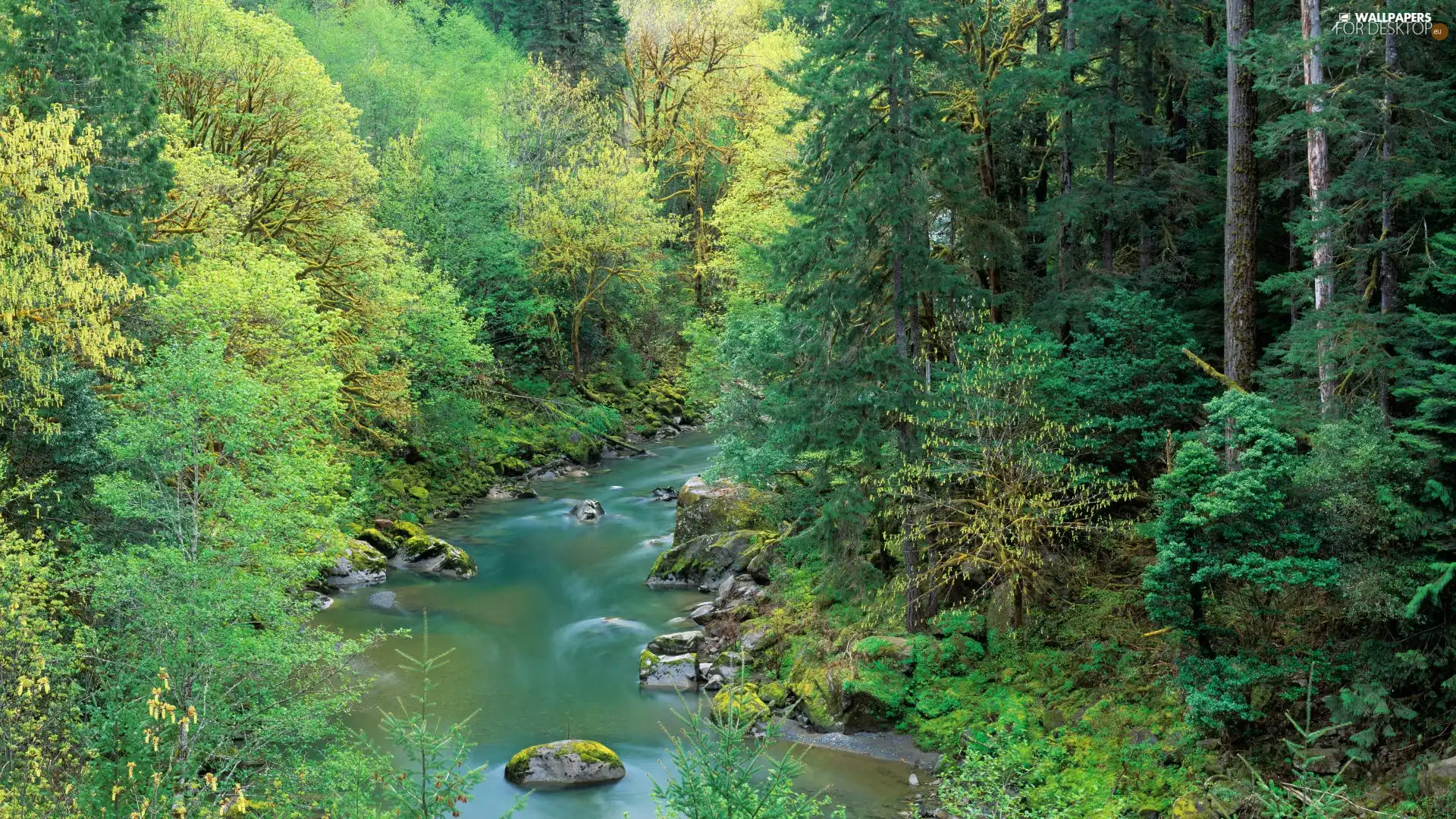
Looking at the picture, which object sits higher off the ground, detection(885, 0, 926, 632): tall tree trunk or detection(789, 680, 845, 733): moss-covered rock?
detection(885, 0, 926, 632): tall tree trunk

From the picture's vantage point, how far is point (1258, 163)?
17.7 meters

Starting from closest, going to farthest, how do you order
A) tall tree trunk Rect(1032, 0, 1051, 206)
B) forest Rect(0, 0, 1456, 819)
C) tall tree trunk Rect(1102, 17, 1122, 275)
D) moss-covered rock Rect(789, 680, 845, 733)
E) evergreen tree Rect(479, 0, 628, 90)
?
forest Rect(0, 0, 1456, 819), moss-covered rock Rect(789, 680, 845, 733), tall tree trunk Rect(1102, 17, 1122, 275), tall tree trunk Rect(1032, 0, 1051, 206), evergreen tree Rect(479, 0, 628, 90)

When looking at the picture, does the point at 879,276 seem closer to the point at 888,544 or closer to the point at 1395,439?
the point at 888,544

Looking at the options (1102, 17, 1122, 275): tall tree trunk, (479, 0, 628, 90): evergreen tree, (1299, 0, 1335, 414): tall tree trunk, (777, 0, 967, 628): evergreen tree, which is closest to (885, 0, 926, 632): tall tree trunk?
(777, 0, 967, 628): evergreen tree

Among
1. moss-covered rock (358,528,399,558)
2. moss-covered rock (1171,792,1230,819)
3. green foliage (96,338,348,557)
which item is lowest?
moss-covered rock (1171,792,1230,819)

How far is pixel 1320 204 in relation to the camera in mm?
12547

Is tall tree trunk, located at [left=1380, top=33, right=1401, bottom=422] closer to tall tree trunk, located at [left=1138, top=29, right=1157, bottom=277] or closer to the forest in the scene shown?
the forest

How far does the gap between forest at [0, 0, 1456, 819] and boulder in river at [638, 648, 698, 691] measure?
0.46 meters

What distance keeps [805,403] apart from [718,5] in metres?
32.9

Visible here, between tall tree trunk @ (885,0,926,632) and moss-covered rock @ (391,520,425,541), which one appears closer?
tall tree trunk @ (885,0,926,632)

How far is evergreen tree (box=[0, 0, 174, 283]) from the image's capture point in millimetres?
14930

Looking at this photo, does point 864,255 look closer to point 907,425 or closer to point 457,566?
point 907,425

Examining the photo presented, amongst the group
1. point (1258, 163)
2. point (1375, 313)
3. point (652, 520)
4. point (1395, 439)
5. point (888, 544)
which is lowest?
point (652, 520)

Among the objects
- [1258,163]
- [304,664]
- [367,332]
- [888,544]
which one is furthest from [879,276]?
[367,332]
